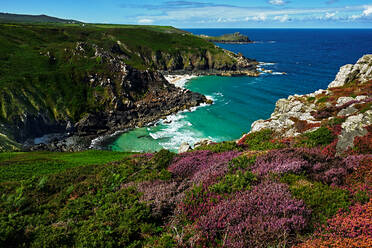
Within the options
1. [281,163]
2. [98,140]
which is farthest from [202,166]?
[98,140]

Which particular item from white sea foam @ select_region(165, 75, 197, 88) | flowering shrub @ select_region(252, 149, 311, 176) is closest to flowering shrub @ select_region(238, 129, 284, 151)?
flowering shrub @ select_region(252, 149, 311, 176)

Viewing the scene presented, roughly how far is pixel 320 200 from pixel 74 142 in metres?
55.5

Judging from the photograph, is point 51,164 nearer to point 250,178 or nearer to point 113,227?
point 113,227

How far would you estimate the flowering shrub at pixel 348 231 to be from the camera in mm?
6051

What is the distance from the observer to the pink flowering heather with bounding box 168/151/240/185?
10918 millimetres

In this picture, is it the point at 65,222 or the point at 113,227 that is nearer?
the point at 113,227

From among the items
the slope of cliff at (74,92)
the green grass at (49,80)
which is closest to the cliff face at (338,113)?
the slope of cliff at (74,92)

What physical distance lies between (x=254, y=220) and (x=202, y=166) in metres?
6.38

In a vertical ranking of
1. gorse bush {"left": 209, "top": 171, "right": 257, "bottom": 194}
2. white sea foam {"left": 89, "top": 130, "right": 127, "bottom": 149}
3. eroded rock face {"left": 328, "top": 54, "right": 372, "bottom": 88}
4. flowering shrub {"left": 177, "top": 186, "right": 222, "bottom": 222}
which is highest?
eroded rock face {"left": 328, "top": 54, "right": 372, "bottom": 88}

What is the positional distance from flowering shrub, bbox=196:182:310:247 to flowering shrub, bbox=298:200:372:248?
635mm

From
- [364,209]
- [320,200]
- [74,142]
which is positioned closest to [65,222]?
[320,200]

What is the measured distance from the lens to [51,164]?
79.5 ft

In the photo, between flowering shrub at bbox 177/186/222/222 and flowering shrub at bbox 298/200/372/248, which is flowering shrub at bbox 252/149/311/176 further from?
flowering shrub at bbox 298/200/372/248

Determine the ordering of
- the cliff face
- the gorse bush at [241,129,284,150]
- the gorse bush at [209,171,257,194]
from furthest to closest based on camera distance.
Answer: the gorse bush at [241,129,284,150]
the cliff face
the gorse bush at [209,171,257,194]
